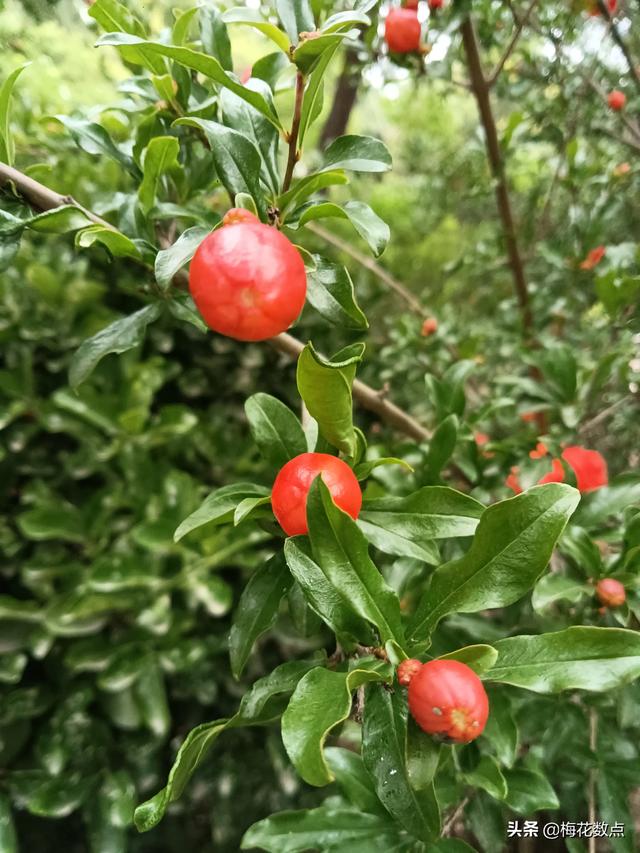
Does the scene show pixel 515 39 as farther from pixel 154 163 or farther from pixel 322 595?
pixel 322 595

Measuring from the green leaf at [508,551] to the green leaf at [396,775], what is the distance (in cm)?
8

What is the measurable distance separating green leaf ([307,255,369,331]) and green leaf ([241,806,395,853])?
48 cm

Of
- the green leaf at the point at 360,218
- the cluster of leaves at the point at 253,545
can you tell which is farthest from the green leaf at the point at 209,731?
the green leaf at the point at 360,218

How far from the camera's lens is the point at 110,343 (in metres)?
0.53

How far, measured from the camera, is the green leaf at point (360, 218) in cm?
44

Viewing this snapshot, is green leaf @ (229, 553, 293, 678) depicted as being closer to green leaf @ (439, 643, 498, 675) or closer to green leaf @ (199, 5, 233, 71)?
green leaf @ (439, 643, 498, 675)

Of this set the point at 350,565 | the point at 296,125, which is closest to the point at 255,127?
the point at 296,125

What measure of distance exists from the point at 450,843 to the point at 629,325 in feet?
2.34

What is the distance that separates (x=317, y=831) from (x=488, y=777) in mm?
201

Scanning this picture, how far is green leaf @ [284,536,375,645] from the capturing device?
1.28 ft

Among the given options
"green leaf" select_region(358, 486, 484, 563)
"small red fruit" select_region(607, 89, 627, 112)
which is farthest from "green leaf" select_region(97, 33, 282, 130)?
"small red fruit" select_region(607, 89, 627, 112)

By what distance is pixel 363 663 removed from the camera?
0.40m

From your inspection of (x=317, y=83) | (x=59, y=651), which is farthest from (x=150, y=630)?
(x=317, y=83)

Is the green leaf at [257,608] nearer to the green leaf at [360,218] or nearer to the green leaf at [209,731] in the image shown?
the green leaf at [209,731]
